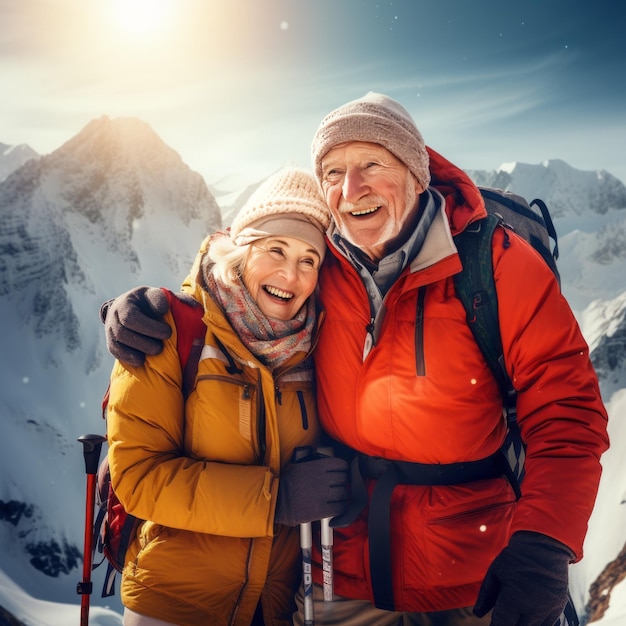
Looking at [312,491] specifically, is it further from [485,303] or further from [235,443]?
[485,303]

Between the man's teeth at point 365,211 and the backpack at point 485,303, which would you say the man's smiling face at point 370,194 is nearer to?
the man's teeth at point 365,211

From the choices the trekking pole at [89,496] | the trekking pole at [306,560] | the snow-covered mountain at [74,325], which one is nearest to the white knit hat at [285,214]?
the trekking pole at [306,560]

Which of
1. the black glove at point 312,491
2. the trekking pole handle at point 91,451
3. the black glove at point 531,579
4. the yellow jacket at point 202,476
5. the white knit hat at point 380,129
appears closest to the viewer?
the black glove at point 531,579

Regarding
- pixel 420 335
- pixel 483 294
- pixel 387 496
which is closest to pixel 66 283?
pixel 387 496

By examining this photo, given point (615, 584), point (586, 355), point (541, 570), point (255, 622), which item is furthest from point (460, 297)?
point (615, 584)

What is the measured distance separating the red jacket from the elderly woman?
0.31 metres

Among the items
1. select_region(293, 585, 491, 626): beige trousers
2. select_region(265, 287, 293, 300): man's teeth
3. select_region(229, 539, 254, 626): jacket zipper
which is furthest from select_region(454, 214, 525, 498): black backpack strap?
select_region(229, 539, 254, 626): jacket zipper

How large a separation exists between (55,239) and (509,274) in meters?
77.5

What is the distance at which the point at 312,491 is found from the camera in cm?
301

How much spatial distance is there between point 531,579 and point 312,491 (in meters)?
1.27

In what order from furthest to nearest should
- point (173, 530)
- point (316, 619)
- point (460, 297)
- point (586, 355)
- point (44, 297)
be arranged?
point (44, 297) → point (316, 619) → point (173, 530) → point (460, 297) → point (586, 355)

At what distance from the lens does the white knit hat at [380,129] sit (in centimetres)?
312

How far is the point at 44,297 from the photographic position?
218ft

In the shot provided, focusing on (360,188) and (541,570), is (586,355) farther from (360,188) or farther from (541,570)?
(360,188)
